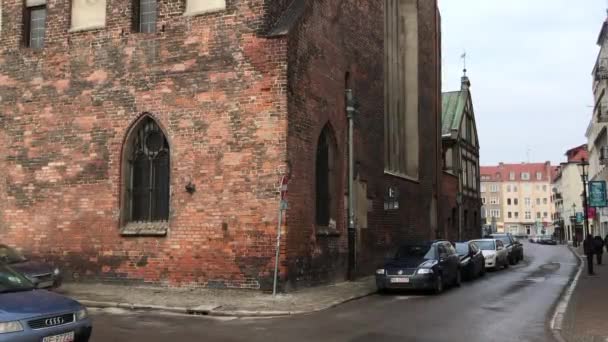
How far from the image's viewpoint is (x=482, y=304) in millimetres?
14281

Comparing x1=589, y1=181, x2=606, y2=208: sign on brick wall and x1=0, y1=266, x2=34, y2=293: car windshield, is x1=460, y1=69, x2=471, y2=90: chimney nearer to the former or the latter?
x1=589, y1=181, x2=606, y2=208: sign on brick wall

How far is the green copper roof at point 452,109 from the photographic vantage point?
1665 inches

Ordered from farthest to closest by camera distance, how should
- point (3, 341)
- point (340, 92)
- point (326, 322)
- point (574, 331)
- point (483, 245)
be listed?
point (483, 245) < point (340, 92) < point (326, 322) < point (574, 331) < point (3, 341)

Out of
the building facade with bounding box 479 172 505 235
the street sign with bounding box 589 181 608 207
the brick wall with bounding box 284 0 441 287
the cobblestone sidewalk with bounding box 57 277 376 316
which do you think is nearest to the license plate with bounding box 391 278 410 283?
the cobblestone sidewalk with bounding box 57 277 376 316

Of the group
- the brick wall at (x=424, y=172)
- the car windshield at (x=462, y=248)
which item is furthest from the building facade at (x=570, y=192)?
the car windshield at (x=462, y=248)

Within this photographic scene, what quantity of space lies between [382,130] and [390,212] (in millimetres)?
3045

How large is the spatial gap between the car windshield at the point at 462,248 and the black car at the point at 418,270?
3693 millimetres

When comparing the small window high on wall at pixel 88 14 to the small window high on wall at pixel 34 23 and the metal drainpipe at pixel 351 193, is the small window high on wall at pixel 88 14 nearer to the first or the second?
the small window high on wall at pixel 34 23

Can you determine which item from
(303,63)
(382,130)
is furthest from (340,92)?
(382,130)

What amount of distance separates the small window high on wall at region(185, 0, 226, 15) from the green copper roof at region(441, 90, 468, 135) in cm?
2787

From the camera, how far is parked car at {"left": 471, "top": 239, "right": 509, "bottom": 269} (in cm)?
2659

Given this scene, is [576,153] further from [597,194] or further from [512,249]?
[512,249]

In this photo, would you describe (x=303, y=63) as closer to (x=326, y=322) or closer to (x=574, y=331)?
(x=326, y=322)

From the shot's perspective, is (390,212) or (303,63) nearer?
(303,63)
